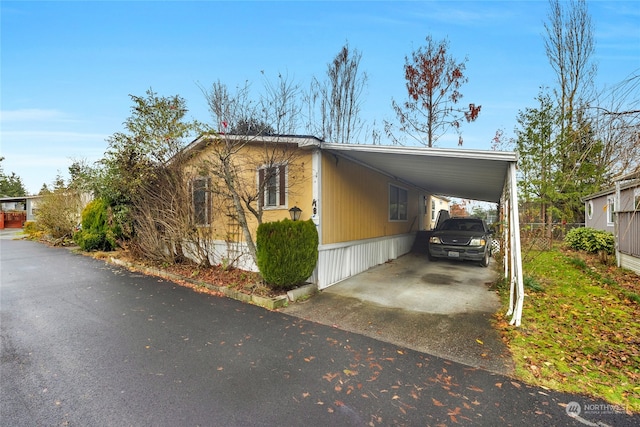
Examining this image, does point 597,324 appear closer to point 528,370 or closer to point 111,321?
point 528,370

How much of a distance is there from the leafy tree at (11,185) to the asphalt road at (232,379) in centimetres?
5086

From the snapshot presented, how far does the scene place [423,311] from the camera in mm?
5449

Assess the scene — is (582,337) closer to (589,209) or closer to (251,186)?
(251,186)

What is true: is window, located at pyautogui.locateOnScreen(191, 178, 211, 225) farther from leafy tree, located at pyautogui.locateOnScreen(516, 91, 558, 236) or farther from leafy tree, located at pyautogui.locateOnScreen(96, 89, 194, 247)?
leafy tree, located at pyautogui.locateOnScreen(516, 91, 558, 236)

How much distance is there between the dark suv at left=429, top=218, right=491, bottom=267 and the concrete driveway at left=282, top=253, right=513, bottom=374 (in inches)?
33.6

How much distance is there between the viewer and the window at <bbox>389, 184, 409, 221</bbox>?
1118 centimetres

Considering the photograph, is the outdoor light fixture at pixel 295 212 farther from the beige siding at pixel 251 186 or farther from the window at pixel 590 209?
the window at pixel 590 209

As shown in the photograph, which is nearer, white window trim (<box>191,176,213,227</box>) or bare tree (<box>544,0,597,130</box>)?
bare tree (<box>544,0,597,130</box>)

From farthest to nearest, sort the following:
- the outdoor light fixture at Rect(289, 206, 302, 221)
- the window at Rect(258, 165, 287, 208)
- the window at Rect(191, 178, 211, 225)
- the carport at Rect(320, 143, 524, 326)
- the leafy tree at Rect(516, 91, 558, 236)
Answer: the leafy tree at Rect(516, 91, 558, 236) < the window at Rect(191, 178, 211, 225) < the window at Rect(258, 165, 287, 208) < the outdoor light fixture at Rect(289, 206, 302, 221) < the carport at Rect(320, 143, 524, 326)

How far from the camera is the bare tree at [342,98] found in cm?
1731

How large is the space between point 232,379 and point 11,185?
60303 mm

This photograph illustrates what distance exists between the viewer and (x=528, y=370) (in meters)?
3.42

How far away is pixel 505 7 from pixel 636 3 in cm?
416

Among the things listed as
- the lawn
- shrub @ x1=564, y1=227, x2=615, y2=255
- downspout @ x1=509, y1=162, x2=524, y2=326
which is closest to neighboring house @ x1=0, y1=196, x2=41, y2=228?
downspout @ x1=509, y1=162, x2=524, y2=326
